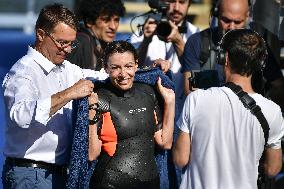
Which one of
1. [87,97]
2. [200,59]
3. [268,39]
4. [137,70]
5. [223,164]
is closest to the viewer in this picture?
[223,164]

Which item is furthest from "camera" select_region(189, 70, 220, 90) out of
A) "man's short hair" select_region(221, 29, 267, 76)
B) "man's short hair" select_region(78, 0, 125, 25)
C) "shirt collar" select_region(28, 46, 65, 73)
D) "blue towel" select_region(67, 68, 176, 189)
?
"man's short hair" select_region(78, 0, 125, 25)

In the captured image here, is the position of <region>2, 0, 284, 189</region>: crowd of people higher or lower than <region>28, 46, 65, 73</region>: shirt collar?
lower

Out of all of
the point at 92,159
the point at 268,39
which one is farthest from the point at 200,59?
the point at 92,159

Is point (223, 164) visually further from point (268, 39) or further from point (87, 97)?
point (268, 39)

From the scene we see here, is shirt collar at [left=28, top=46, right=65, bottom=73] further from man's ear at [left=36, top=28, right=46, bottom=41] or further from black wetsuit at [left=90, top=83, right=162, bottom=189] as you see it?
black wetsuit at [left=90, top=83, right=162, bottom=189]

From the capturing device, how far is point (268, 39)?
229 inches

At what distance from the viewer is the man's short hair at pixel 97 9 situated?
5844 millimetres

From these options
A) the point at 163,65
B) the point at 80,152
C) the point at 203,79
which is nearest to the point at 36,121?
the point at 80,152

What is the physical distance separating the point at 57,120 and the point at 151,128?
→ 526mm

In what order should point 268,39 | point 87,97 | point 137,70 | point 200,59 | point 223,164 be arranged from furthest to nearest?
point 268,39
point 200,59
point 137,70
point 87,97
point 223,164

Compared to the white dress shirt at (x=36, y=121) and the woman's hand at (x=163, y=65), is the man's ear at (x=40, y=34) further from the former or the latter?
the woman's hand at (x=163, y=65)

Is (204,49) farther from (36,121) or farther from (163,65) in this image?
(36,121)

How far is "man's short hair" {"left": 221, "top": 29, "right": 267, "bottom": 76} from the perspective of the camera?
3.86 meters

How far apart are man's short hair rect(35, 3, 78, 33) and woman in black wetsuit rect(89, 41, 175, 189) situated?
0.27m
